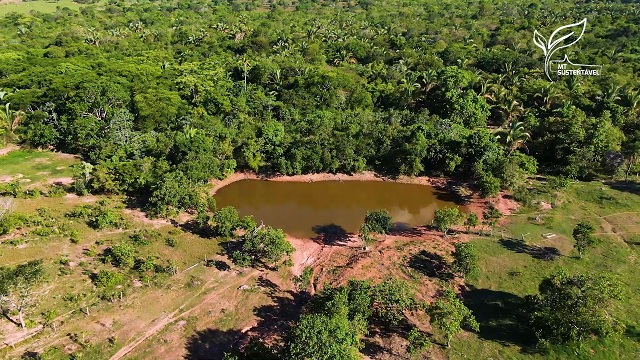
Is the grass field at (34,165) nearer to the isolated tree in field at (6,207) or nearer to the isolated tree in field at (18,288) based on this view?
the isolated tree in field at (6,207)

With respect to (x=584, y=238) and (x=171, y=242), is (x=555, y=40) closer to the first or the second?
(x=584, y=238)

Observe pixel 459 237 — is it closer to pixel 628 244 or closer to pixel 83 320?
pixel 628 244

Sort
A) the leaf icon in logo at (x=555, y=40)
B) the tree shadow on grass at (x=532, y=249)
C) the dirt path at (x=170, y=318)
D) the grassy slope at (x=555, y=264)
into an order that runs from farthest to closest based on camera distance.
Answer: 1. the leaf icon in logo at (x=555, y=40)
2. the tree shadow on grass at (x=532, y=249)
3. the grassy slope at (x=555, y=264)
4. the dirt path at (x=170, y=318)

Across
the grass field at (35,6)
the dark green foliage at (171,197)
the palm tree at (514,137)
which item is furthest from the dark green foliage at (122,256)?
the grass field at (35,6)

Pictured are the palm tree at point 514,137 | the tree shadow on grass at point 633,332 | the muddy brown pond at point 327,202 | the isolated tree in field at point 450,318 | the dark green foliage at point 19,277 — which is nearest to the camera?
the isolated tree in field at point 450,318

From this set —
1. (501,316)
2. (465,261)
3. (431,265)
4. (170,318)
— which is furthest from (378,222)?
(170,318)

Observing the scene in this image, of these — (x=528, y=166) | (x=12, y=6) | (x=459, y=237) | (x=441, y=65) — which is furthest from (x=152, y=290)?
(x=12, y=6)

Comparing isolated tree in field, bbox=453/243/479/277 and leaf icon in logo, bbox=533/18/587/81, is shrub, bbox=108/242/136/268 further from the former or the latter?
leaf icon in logo, bbox=533/18/587/81
